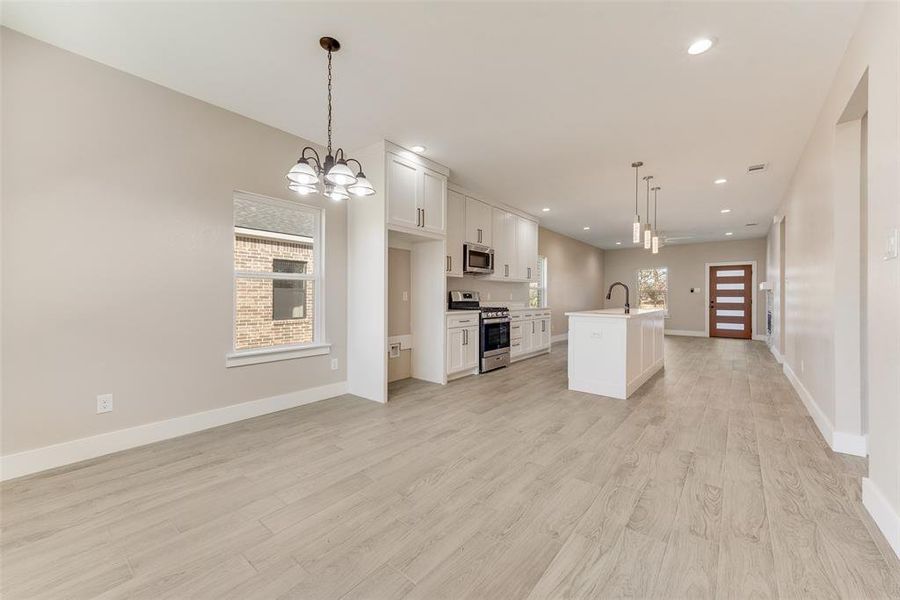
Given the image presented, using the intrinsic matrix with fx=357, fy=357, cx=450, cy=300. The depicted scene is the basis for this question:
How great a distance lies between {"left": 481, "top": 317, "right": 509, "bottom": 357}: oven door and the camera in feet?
17.0

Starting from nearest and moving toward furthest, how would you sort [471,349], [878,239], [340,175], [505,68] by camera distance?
[878,239]
[340,175]
[505,68]
[471,349]

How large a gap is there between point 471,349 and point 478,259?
1.44m

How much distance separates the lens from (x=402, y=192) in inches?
157

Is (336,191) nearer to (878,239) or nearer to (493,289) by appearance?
(878,239)

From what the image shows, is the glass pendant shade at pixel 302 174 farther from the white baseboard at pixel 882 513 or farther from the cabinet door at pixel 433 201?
the white baseboard at pixel 882 513

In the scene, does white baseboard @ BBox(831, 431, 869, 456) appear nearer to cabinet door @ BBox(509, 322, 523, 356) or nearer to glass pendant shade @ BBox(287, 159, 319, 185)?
cabinet door @ BBox(509, 322, 523, 356)

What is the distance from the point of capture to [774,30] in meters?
2.17

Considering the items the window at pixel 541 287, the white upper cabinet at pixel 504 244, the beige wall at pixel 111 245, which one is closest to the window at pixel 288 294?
the beige wall at pixel 111 245

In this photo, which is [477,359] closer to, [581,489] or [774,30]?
[581,489]

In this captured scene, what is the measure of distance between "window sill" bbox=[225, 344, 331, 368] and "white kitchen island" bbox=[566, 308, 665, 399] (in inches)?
111

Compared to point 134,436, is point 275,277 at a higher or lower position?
higher

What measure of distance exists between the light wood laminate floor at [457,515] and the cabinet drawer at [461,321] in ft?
5.45

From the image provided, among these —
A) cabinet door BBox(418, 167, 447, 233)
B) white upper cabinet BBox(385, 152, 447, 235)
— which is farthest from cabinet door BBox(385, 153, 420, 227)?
cabinet door BBox(418, 167, 447, 233)

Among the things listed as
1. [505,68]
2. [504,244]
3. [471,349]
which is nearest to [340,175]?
[505,68]
